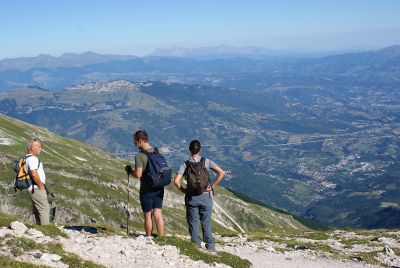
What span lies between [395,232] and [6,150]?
106665 mm

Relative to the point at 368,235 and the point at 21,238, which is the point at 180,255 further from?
the point at 368,235

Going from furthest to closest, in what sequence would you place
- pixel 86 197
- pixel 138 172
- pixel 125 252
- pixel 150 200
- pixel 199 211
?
pixel 86 197 < pixel 199 211 < pixel 150 200 < pixel 138 172 < pixel 125 252

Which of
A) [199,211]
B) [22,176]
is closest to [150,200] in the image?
[199,211]

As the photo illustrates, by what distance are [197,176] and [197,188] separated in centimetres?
55

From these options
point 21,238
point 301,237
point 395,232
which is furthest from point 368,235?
point 21,238

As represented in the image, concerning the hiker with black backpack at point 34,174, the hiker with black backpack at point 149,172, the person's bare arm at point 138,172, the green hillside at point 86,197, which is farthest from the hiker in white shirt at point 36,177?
the green hillside at point 86,197

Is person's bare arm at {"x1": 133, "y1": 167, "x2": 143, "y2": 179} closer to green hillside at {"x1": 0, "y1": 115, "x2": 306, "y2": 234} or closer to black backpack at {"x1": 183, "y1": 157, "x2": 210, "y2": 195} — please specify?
black backpack at {"x1": 183, "y1": 157, "x2": 210, "y2": 195}

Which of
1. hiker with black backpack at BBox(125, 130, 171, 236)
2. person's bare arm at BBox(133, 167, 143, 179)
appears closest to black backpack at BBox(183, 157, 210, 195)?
hiker with black backpack at BBox(125, 130, 171, 236)

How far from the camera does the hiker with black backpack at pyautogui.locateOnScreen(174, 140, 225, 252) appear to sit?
66.1 ft

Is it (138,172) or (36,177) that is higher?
(138,172)

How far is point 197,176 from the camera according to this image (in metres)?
20.2

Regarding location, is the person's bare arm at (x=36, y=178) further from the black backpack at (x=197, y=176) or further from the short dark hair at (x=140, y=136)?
the black backpack at (x=197, y=176)

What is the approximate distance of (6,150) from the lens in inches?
4717

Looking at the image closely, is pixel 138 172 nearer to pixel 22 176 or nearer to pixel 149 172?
pixel 149 172
